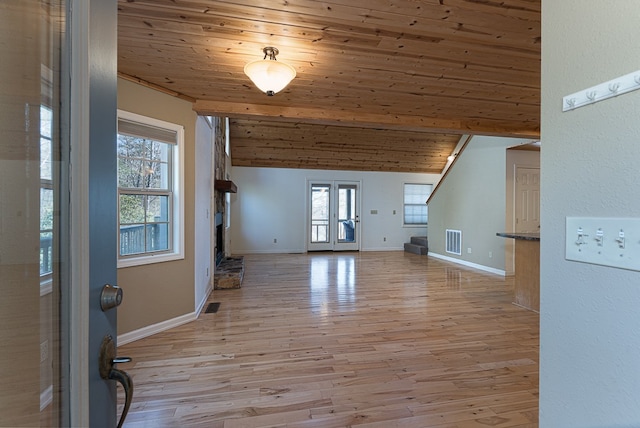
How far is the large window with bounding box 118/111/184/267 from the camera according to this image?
8.39 ft

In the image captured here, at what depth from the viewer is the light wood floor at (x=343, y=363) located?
166cm

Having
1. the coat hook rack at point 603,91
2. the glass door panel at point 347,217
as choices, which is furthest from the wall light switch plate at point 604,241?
the glass door panel at point 347,217

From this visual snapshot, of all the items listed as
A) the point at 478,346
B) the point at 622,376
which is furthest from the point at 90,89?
the point at 478,346

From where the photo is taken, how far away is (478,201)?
19.2 ft

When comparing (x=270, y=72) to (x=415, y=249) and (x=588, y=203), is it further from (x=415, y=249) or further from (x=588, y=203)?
(x=415, y=249)

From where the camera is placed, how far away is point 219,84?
106 inches

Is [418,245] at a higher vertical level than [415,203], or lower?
lower

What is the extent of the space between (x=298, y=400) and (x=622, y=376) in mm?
1615

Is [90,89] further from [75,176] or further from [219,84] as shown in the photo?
[219,84]

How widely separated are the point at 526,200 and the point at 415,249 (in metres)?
3.10

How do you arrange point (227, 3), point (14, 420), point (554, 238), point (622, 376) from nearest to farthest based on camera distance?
point (14, 420), point (622, 376), point (554, 238), point (227, 3)

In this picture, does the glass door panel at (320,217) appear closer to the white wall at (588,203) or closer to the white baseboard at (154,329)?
the white baseboard at (154,329)

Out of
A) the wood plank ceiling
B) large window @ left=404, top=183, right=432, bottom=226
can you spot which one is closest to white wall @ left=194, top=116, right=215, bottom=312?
the wood plank ceiling

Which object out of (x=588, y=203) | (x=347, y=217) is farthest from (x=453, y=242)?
(x=588, y=203)
